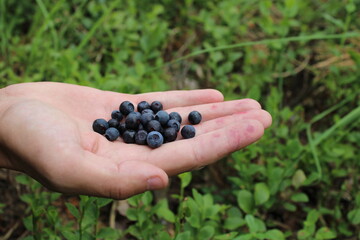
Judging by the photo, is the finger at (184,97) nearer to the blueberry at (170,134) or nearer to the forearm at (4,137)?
the blueberry at (170,134)

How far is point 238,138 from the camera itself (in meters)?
1.91

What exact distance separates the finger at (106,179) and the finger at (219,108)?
2.94 feet

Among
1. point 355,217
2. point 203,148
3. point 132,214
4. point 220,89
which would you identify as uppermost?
point 203,148

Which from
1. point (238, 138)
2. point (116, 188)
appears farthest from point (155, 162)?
point (238, 138)

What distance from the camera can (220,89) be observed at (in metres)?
3.81

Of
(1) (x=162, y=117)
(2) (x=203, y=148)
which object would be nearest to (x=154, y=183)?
(2) (x=203, y=148)

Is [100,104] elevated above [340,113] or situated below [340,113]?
above

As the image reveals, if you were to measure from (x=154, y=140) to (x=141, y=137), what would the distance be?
5.8 inches

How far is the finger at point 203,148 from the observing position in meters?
1.82

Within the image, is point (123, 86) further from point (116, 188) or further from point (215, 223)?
point (116, 188)

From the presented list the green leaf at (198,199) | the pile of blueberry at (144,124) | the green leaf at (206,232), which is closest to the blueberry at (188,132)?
the pile of blueberry at (144,124)

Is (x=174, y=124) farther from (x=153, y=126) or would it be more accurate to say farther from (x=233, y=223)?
(x=233, y=223)

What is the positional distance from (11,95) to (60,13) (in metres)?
2.44

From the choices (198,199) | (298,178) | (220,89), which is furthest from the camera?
(220,89)
